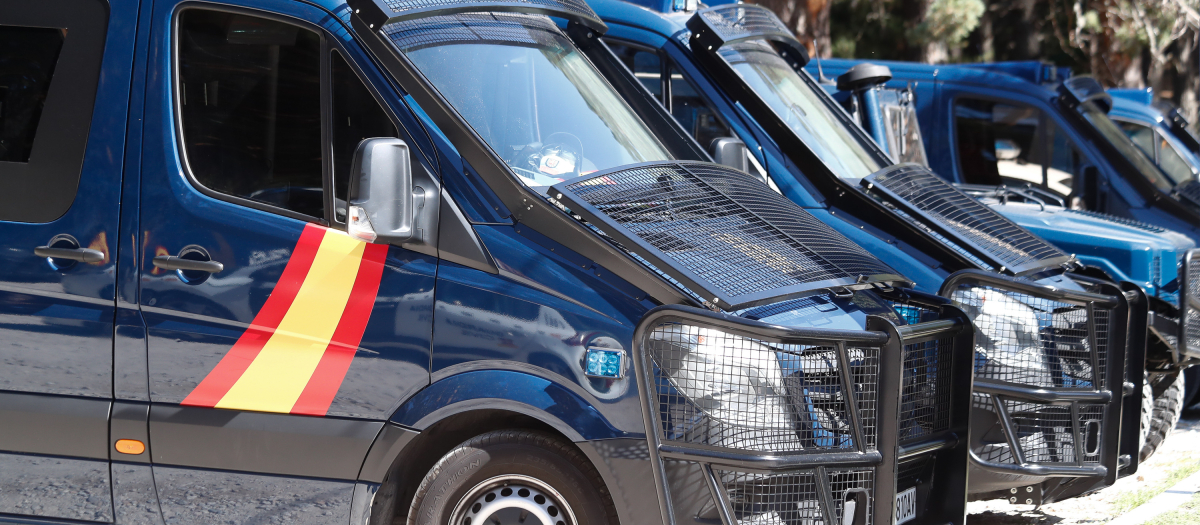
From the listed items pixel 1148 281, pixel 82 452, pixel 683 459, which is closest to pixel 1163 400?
pixel 1148 281

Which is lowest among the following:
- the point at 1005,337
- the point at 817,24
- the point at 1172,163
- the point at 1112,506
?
the point at 1112,506

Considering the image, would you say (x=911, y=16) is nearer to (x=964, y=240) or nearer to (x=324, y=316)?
(x=964, y=240)

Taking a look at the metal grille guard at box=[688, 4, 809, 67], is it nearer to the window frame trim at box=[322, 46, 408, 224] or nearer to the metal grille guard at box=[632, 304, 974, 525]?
the window frame trim at box=[322, 46, 408, 224]

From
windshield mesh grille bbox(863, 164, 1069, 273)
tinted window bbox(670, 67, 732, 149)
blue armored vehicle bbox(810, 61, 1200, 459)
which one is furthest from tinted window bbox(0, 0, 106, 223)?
blue armored vehicle bbox(810, 61, 1200, 459)

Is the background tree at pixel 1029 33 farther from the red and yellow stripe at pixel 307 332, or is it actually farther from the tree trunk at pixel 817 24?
the red and yellow stripe at pixel 307 332

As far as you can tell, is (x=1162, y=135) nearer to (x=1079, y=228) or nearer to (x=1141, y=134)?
(x=1141, y=134)

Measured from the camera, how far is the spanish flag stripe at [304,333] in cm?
385

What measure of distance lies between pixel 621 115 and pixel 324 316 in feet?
4.77

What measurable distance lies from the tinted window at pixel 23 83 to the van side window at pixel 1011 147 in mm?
6655

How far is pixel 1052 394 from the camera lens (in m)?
4.62

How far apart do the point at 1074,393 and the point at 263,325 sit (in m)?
3.21

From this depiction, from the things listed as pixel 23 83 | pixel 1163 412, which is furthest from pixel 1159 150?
pixel 23 83

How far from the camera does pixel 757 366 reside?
3.50 metres

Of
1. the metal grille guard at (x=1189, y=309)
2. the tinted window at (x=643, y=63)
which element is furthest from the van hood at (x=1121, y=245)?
the tinted window at (x=643, y=63)
